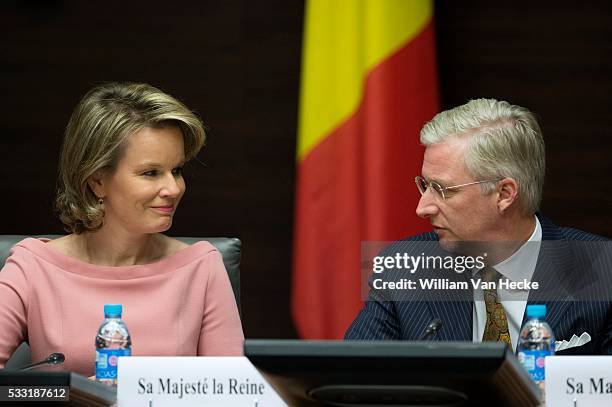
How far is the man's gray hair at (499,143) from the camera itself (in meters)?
2.54

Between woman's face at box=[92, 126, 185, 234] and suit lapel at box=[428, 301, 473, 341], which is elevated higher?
woman's face at box=[92, 126, 185, 234]

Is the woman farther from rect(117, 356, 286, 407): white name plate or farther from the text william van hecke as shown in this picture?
rect(117, 356, 286, 407): white name plate

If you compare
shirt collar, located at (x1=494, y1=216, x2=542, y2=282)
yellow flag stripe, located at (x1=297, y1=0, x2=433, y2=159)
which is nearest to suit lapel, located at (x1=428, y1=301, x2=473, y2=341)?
shirt collar, located at (x1=494, y1=216, x2=542, y2=282)

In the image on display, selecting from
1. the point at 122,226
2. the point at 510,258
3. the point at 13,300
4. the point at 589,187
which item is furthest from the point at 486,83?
the point at 13,300

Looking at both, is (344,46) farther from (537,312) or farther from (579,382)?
(579,382)

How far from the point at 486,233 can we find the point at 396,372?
4.34ft

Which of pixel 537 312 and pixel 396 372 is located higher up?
pixel 537 312

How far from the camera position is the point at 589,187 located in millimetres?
3996

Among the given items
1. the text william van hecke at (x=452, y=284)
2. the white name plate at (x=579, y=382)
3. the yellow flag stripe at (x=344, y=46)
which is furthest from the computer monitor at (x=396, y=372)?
the yellow flag stripe at (x=344, y=46)

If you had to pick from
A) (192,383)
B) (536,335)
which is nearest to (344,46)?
(536,335)

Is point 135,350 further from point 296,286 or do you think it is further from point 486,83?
point 486,83

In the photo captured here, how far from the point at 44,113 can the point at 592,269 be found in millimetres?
2394

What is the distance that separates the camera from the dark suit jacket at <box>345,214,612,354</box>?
94.4 inches

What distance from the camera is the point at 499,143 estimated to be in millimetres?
2543
